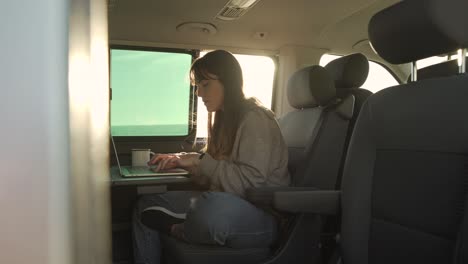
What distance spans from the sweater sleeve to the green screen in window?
108 cm

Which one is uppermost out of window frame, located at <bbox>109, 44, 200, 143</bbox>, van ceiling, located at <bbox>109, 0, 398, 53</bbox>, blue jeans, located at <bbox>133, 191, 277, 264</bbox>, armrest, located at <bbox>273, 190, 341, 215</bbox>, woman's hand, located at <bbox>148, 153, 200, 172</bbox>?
van ceiling, located at <bbox>109, 0, 398, 53</bbox>

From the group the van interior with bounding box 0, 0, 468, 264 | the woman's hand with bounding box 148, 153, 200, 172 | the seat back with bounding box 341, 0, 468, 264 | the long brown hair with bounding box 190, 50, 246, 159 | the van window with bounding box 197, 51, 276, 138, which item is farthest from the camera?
the van window with bounding box 197, 51, 276, 138

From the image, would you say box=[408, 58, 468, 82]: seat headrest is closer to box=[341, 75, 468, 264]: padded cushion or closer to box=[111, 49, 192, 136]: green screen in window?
box=[341, 75, 468, 264]: padded cushion

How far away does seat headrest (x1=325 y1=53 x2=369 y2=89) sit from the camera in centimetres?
197

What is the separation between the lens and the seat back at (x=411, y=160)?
1.09 metres

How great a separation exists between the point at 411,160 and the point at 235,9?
53.6 inches

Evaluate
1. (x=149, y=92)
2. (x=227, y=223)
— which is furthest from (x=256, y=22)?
(x=227, y=223)

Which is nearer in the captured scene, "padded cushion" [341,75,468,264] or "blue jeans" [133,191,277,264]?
"padded cushion" [341,75,468,264]

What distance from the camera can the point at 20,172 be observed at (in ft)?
1.12

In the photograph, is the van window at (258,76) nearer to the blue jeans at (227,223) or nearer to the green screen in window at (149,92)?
the green screen in window at (149,92)

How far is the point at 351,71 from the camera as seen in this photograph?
199cm

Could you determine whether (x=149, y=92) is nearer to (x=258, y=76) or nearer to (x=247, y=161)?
(x=258, y=76)

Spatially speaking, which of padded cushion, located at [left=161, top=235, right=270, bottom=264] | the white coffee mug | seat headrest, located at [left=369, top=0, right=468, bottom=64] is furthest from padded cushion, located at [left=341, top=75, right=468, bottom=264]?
the white coffee mug

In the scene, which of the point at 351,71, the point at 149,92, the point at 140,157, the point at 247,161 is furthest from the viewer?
the point at 149,92
